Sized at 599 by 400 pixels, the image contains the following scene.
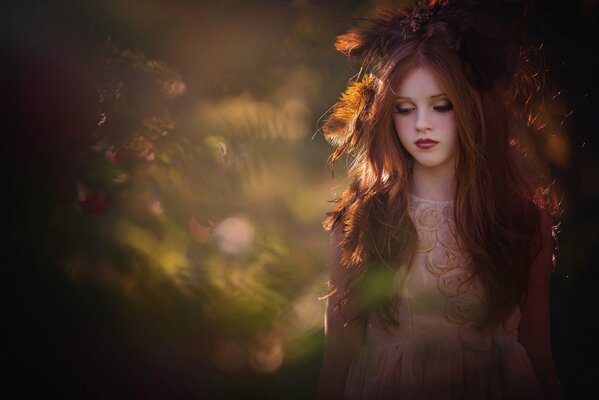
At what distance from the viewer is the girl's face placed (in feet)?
5.01

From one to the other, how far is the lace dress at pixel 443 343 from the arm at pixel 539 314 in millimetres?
82

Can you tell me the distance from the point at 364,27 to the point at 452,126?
0.37m

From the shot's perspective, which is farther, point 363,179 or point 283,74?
point 283,74

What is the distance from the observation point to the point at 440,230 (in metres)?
1.60

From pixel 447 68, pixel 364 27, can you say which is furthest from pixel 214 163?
pixel 447 68

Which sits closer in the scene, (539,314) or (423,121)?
(423,121)

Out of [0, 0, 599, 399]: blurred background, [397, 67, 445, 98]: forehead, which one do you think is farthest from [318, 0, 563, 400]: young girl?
[0, 0, 599, 399]: blurred background

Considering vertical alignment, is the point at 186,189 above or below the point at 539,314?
above

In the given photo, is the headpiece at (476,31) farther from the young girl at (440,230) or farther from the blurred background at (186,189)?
the blurred background at (186,189)

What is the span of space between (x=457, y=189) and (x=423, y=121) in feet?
0.71

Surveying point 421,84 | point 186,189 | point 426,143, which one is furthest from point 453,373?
point 186,189

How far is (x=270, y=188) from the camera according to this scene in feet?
6.01

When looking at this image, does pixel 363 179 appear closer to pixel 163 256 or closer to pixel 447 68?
pixel 447 68

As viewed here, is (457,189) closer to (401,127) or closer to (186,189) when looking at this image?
(401,127)
